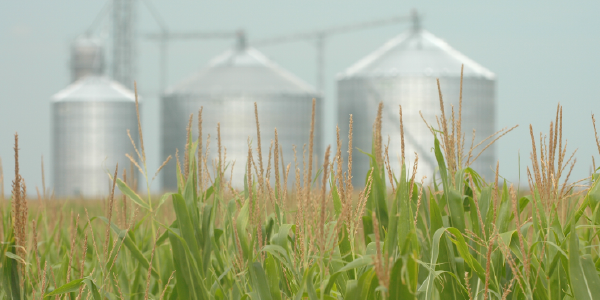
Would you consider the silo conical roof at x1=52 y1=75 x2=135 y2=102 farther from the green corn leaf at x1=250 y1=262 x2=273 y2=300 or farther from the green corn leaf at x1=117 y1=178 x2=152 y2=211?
the green corn leaf at x1=250 y1=262 x2=273 y2=300

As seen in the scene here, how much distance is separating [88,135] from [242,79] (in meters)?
8.38

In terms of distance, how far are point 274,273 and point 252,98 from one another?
25.7 metres

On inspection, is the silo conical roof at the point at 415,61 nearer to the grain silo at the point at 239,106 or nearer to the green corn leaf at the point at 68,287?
the grain silo at the point at 239,106

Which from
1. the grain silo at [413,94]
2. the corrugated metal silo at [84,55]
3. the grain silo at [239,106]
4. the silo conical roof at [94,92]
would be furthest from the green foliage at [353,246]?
the corrugated metal silo at [84,55]

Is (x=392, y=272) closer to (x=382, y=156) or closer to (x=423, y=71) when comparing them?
(x=382, y=156)

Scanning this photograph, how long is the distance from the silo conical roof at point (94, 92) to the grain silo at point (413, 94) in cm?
1178

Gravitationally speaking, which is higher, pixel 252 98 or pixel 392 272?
pixel 252 98

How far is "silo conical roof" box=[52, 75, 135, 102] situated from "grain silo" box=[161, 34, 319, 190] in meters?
3.12

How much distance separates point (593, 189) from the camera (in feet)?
7.60

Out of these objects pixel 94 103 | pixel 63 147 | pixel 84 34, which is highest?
pixel 84 34

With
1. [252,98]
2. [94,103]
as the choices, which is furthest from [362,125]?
[94,103]

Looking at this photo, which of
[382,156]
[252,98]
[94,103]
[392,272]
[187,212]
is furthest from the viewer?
[94,103]

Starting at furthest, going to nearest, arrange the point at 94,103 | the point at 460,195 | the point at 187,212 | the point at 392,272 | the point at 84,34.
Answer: the point at 84,34 < the point at 94,103 < the point at 460,195 < the point at 187,212 < the point at 392,272

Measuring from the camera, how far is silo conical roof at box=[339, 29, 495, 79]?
25.8 m
